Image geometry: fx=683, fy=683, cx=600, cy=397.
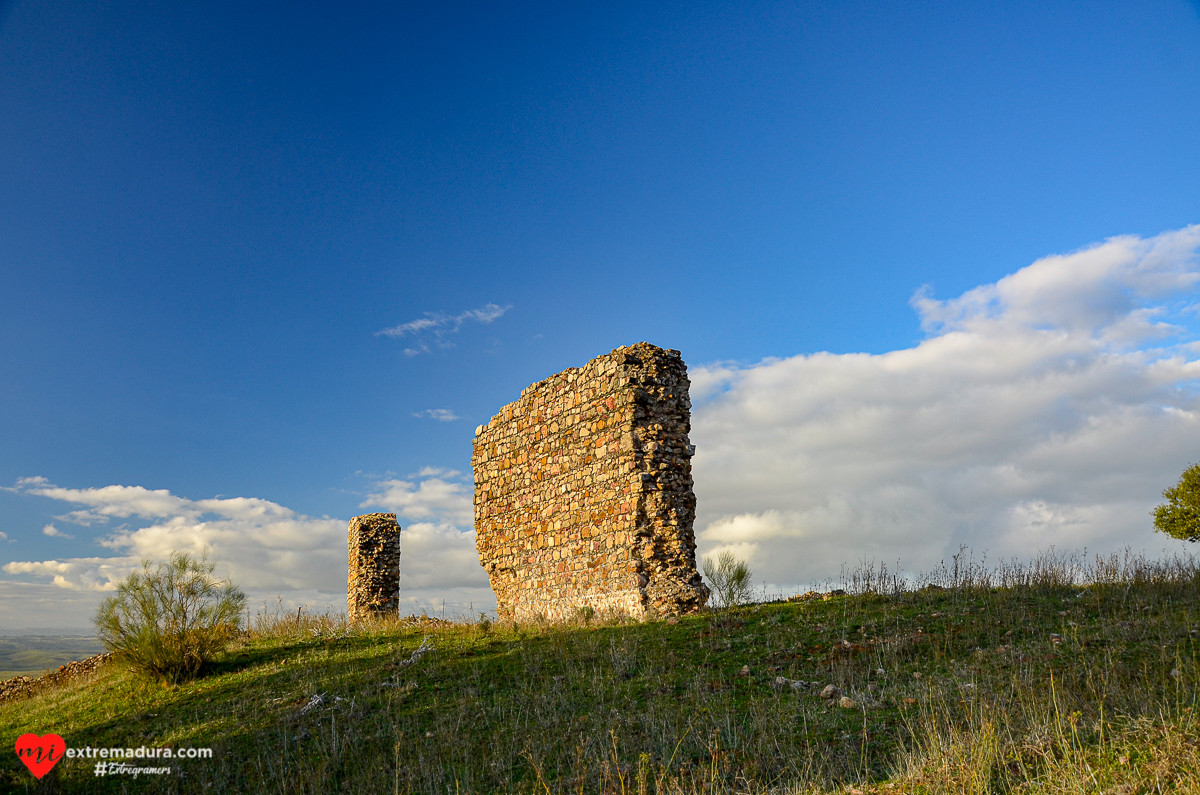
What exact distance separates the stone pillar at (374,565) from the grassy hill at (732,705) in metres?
10.4

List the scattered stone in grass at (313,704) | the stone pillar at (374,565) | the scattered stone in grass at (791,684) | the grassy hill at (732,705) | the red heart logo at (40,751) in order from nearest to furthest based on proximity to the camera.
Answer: the grassy hill at (732,705), the red heart logo at (40,751), the scattered stone in grass at (791,684), the scattered stone in grass at (313,704), the stone pillar at (374,565)

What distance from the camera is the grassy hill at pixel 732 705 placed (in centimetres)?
494

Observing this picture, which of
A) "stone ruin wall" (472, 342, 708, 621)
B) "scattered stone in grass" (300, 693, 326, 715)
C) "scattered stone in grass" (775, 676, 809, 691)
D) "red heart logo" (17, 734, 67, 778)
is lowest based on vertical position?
"red heart logo" (17, 734, 67, 778)

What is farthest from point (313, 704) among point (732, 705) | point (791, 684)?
point (791, 684)

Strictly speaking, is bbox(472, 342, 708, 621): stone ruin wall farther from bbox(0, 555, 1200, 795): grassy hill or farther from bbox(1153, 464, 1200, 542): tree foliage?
bbox(1153, 464, 1200, 542): tree foliage

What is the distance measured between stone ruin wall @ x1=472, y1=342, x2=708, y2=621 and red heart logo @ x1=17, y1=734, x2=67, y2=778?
25.4 feet

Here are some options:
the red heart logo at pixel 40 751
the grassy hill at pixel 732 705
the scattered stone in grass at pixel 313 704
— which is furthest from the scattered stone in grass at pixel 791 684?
the red heart logo at pixel 40 751

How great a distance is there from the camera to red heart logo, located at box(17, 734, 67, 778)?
7.38 metres

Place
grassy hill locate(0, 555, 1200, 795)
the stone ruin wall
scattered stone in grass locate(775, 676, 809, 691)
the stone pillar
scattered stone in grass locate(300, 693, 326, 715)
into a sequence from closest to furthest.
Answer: grassy hill locate(0, 555, 1200, 795), scattered stone in grass locate(775, 676, 809, 691), scattered stone in grass locate(300, 693, 326, 715), the stone ruin wall, the stone pillar

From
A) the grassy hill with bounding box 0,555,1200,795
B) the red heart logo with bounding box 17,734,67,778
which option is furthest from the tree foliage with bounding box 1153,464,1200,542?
the red heart logo with bounding box 17,734,67,778

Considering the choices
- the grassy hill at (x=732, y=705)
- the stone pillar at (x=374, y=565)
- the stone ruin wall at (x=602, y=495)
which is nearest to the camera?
the grassy hill at (x=732, y=705)

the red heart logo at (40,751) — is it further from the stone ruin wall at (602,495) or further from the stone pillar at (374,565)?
the stone pillar at (374,565)

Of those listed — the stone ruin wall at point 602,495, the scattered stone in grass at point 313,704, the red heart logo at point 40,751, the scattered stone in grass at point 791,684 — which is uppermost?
the stone ruin wall at point 602,495

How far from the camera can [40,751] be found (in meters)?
8.20
